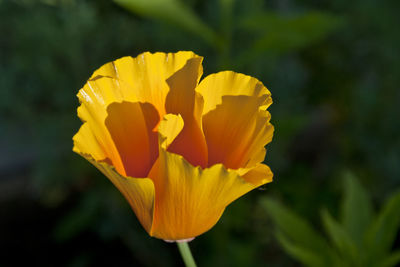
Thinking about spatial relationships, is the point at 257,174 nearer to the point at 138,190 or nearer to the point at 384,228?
the point at 138,190

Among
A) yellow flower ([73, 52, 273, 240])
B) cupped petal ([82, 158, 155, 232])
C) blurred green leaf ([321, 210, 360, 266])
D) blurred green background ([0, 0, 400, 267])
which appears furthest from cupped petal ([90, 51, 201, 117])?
blurred green background ([0, 0, 400, 267])

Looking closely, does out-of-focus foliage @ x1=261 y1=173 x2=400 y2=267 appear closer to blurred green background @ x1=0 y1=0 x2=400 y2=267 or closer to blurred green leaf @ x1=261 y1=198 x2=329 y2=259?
blurred green leaf @ x1=261 y1=198 x2=329 y2=259

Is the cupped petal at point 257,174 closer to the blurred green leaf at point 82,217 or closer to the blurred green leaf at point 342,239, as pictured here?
the blurred green leaf at point 342,239

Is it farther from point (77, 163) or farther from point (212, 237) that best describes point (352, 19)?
point (77, 163)

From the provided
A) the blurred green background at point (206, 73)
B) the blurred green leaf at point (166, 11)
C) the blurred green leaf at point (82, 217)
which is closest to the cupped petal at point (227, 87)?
the blurred green leaf at point (166, 11)

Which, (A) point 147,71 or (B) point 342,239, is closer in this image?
(A) point 147,71

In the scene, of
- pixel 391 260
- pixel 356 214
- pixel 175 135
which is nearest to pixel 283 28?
pixel 356 214

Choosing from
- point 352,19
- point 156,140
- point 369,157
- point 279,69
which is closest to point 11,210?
point 279,69
